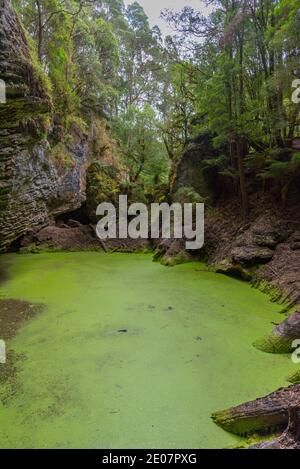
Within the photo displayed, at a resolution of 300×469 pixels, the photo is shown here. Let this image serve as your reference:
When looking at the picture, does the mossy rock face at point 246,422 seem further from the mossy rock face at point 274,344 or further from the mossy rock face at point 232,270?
the mossy rock face at point 232,270

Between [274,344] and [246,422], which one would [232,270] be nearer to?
[274,344]

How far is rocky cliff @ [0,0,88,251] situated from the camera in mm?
3873

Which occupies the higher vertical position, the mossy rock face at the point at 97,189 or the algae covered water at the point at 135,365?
the mossy rock face at the point at 97,189

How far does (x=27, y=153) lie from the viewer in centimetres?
660

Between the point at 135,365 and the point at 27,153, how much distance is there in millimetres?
5471

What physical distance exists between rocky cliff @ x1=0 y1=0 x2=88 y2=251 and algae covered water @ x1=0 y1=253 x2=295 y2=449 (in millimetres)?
2446

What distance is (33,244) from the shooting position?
28.8ft

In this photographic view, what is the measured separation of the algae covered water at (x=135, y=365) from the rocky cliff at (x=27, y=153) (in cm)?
245

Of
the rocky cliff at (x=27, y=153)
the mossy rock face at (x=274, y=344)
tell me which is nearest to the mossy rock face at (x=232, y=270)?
the mossy rock face at (x=274, y=344)

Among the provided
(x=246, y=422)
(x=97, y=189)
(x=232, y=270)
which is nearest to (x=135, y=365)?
(x=246, y=422)

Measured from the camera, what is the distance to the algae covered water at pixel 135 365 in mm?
1738

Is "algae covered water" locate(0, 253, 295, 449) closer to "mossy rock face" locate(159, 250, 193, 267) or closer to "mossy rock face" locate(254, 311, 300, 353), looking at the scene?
"mossy rock face" locate(254, 311, 300, 353)

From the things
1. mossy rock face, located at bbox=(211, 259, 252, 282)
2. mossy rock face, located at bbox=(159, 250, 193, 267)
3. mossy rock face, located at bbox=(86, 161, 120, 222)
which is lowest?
mossy rock face, located at bbox=(159, 250, 193, 267)

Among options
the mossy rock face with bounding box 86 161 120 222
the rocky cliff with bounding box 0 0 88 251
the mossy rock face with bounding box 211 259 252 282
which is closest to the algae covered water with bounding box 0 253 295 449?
the mossy rock face with bounding box 211 259 252 282
